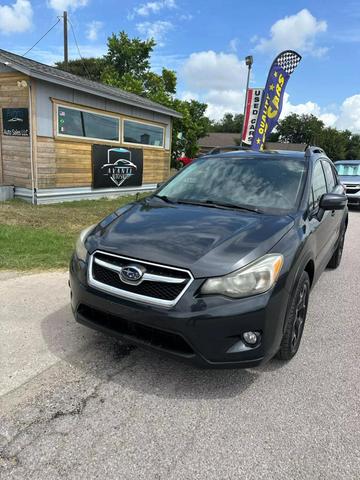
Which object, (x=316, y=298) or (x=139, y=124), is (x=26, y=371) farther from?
(x=139, y=124)

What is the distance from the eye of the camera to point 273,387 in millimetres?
2752

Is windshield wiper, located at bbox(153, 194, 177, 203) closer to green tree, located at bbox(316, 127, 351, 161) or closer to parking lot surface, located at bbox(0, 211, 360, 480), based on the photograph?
parking lot surface, located at bbox(0, 211, 360, 480)

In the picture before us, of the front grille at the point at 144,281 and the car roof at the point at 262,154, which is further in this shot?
the car roof at the point at 262,154

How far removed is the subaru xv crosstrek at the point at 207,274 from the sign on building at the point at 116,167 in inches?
339

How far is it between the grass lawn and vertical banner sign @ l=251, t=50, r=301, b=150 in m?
6.96

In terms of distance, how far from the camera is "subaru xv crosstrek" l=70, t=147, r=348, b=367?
2.35 metres

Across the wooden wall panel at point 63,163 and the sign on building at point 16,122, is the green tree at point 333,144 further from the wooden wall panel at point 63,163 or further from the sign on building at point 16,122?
the sign on building at point 16,122

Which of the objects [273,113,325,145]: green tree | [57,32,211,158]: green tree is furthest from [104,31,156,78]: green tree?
[273,113,325,145]: green tree

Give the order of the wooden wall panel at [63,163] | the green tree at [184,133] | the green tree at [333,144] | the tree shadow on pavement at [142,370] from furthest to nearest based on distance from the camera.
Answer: the green tree at [333,144] < the green tree at [184,133] < the wooden wall panel at [63,163] < the tree shadow on pavement at [142,370]

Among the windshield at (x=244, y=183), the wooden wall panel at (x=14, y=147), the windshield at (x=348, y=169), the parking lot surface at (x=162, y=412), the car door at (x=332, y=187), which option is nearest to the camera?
the parking lot surface at (x=162, y=412)

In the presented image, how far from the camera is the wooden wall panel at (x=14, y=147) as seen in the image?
9.38m

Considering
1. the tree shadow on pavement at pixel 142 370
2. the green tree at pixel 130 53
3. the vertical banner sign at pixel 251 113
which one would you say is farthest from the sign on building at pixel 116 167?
the green tree at pixel 130 53

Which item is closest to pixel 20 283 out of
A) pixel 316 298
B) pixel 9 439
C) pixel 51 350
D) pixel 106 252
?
pixel 51 350

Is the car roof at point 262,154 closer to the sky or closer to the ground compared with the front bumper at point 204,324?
closer to the sky
